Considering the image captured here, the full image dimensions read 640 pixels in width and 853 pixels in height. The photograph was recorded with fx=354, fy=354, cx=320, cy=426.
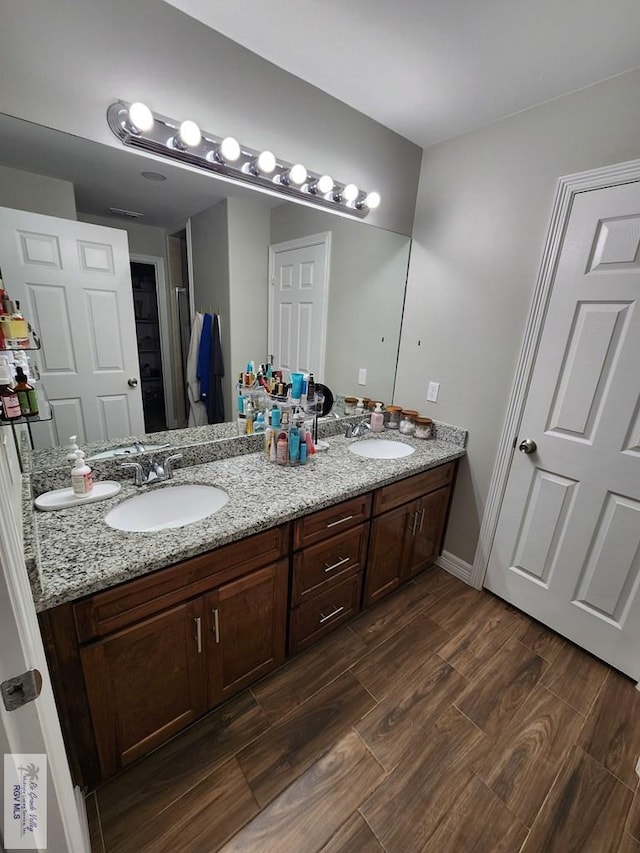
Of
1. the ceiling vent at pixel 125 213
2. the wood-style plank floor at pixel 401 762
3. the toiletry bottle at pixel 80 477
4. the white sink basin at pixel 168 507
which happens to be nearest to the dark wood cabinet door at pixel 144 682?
the wood-style plank floor at pixel 401 762

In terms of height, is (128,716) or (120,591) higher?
(120,591)

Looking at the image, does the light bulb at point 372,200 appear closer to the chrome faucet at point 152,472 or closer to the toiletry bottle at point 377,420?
the toiletry bottle at point 377,420

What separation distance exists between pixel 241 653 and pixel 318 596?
0.37 metres

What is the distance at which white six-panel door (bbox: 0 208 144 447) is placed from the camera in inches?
44.9

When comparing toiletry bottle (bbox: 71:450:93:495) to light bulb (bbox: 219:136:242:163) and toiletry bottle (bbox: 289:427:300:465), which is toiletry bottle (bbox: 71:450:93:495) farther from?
light bulb (bbox: 219:136:242:163)

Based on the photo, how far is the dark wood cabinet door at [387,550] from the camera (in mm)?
1719

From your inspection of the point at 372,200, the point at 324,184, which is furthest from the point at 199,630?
the point at 372,200

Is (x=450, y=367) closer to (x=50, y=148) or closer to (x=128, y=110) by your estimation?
(x=128, y=110)

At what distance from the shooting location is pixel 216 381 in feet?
5.41

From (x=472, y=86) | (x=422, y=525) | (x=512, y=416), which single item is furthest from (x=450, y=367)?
(x=472, y=86)

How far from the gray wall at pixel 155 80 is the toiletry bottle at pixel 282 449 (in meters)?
1.23

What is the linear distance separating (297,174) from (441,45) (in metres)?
0.66

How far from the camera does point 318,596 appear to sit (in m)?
1.54

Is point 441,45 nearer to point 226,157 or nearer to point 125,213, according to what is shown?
point 226,157
